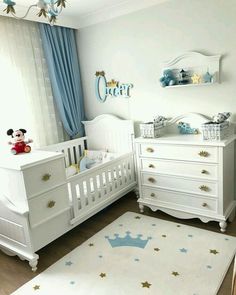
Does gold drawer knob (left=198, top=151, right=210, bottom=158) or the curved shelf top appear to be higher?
the curved shelf top

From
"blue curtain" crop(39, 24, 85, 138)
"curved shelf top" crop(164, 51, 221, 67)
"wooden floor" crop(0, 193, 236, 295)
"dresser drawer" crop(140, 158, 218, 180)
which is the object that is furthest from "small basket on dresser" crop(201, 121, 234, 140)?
"blue curtain" crop(39, 24, 85, 138)

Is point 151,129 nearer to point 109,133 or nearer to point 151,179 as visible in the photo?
point 151,179

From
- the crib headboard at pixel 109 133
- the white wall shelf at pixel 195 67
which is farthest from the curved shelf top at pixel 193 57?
the crib headboard at pixel 109 133

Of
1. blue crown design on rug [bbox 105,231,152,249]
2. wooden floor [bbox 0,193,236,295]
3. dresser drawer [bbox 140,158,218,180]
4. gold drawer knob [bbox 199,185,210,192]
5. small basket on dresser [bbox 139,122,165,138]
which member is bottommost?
wooden floor [bbox 0,193,236,295]

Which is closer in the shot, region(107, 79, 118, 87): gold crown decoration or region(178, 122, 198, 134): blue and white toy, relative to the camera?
region(178, 122, 198, 134): blue and white toy

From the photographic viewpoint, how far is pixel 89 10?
3047 mm

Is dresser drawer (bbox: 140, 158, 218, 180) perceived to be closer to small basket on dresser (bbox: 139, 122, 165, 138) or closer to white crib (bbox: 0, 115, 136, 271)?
small basket on dresser (bbox: 139, 122, 165, 138)

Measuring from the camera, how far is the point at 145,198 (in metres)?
2.87

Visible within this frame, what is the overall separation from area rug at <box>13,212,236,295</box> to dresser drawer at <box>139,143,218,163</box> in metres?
0.67

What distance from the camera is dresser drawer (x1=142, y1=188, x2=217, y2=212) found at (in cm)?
247

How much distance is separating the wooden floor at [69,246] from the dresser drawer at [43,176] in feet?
2.03

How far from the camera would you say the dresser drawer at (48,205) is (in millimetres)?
2063

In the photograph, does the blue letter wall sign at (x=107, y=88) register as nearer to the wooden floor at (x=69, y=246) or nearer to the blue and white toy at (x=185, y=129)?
the blue and white toy at (x=185, y=129)

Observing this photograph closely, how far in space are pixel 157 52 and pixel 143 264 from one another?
210cm
